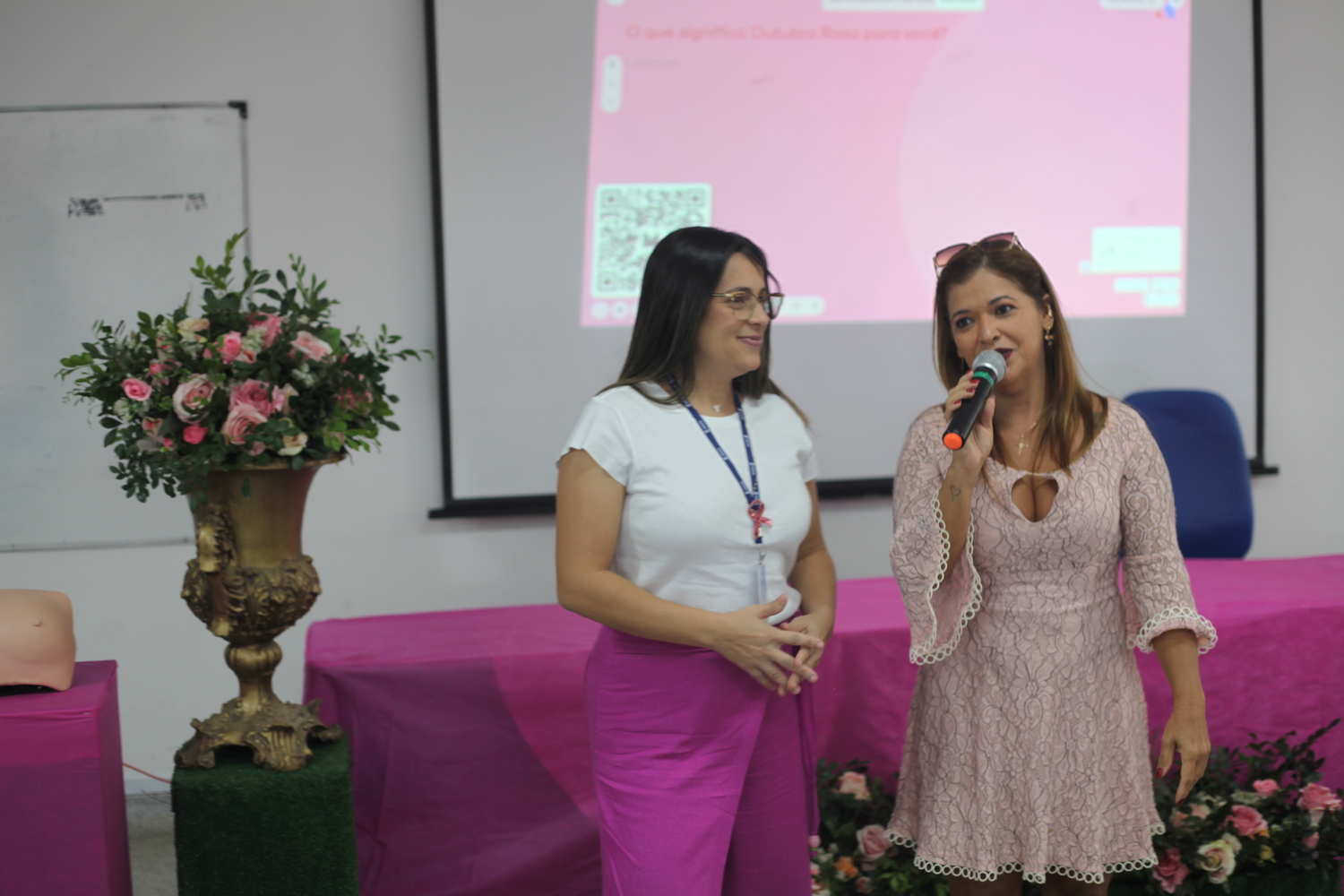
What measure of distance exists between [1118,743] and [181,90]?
2.88 metres

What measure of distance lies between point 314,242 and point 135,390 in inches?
59.7

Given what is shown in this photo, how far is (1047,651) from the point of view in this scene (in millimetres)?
1562

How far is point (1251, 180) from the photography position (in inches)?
137

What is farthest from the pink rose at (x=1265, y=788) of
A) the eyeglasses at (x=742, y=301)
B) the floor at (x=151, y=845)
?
the floor at (x=151, y=845)

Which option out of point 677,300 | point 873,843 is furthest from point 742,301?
point 873,843

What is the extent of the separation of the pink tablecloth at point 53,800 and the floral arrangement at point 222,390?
360 millimetres

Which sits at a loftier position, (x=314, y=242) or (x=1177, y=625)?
(x=314, y=242)

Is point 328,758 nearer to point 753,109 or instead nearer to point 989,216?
point 753,109

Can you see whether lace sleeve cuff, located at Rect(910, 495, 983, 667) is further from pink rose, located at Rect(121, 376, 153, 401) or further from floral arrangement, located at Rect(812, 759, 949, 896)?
pink rose, located at Rect(121, 376, 153, 401)

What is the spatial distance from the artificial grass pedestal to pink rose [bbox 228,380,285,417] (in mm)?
596

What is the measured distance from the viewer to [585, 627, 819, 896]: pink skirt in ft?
4.72

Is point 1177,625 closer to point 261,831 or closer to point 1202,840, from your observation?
point 1202,840

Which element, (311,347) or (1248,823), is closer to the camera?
(311,347)

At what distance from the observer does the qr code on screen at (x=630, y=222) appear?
310 cm
